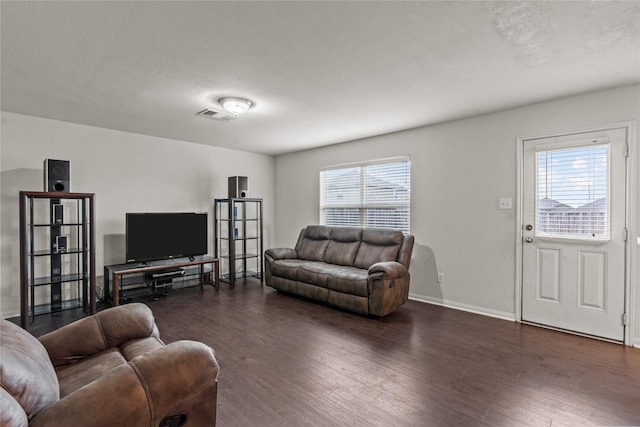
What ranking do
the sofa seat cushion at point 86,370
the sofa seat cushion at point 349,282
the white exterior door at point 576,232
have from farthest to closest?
the sofa seat cushion at point 349,282 < the white exterior door at point 576,232 < the sofa seat cushion at point 86,370

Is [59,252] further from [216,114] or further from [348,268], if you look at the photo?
[348,268]

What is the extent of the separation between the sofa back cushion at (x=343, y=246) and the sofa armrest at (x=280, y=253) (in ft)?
1.87

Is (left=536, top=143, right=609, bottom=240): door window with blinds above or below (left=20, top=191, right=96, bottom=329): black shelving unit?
above

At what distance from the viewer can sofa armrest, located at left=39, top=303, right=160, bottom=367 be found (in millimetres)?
1708

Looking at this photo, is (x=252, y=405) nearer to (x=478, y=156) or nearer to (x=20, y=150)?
(x=478, y=156)

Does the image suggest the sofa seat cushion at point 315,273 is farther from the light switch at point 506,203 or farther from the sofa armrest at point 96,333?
the sofa armrest at point 96,333

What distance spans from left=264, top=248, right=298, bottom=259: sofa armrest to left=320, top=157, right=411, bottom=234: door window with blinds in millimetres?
959

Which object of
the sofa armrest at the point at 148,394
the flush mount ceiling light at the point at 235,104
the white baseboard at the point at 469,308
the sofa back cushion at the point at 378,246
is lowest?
the white baseboard at the point at 469,308

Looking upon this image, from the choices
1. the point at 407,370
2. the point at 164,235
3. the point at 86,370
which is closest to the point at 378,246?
the point at 407,370

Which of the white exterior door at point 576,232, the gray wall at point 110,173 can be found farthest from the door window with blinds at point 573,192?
the gray wall at point 110,173

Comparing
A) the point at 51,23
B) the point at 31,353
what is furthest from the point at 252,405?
→ the point at 51,23

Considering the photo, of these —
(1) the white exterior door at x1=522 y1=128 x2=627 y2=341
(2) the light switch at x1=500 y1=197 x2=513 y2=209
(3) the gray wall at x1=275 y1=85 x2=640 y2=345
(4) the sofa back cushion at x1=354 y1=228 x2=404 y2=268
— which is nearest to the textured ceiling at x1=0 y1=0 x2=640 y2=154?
(3) the gray wall at x1=275 y1=85 x2=640 y2=345

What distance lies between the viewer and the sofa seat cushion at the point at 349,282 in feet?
12.0

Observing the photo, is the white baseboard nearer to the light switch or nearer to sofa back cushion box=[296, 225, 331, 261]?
the light switch
